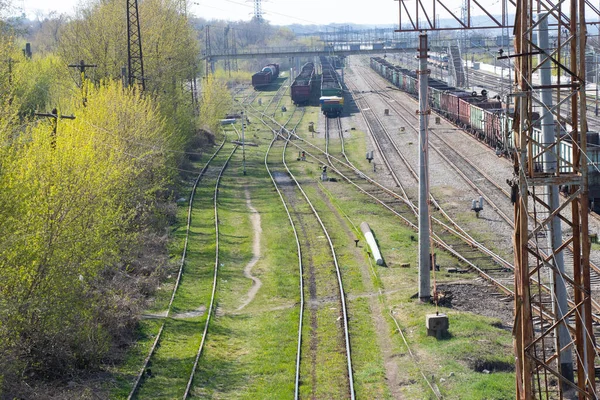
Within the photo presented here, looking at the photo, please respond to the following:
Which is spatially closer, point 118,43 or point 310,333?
point 310,333

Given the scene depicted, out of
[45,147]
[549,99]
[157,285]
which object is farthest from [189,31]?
[549,99]

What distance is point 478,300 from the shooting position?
20.3 m

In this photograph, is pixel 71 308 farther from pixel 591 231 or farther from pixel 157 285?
pixel 591 231

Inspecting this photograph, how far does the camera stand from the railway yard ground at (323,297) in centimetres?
1584

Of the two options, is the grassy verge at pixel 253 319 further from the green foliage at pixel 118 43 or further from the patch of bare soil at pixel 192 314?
the green foliage at pixel 118 43

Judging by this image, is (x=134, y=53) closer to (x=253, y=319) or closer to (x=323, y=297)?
(x=323, y=297)

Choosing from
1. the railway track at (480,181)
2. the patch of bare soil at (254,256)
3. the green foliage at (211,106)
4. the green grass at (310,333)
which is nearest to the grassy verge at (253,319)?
the green grass at (310,333)

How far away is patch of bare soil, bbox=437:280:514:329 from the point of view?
1923 centimetres

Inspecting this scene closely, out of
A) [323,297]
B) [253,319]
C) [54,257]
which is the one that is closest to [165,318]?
[253,319]

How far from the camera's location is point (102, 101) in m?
26.8

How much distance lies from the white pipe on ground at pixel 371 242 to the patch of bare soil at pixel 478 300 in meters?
3.17

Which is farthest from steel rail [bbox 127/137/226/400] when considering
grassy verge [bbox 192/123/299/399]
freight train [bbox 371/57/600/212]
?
freight train [bbox 371/57/600/212]

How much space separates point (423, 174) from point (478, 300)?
12.1 feet

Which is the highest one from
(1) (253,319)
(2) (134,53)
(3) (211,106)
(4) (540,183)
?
(2) (134,53)
